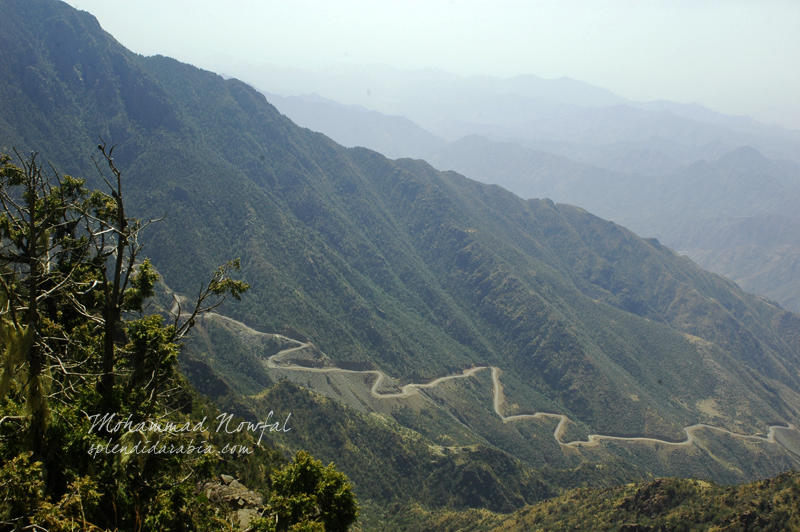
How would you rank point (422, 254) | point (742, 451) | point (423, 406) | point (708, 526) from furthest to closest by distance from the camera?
1. point (422, 254)
2. point (742, 451)
3. point (423, 406)
4. point (708, 526)

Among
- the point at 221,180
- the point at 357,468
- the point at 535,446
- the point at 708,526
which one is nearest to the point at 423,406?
the point at 535,446

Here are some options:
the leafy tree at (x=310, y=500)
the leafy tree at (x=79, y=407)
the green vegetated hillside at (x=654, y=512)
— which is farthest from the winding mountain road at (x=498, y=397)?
Answer: the leafy tree at (x=79, y=407)

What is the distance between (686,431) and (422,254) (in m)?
92.8

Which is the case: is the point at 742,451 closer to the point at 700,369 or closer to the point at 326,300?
the point at 700,369

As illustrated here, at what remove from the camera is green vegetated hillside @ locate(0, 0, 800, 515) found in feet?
236

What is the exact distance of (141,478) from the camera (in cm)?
1516

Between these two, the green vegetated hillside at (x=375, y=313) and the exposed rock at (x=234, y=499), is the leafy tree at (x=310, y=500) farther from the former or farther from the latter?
the green vegetated hillside at (x=375, y=313)

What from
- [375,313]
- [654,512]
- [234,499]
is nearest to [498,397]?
[375,313]

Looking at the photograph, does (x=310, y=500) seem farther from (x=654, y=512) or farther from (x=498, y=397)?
(x=498, y=397)

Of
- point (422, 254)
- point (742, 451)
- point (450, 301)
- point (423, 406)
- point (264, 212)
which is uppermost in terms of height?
point (264, 212)

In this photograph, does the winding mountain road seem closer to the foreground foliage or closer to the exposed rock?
the exposed rock

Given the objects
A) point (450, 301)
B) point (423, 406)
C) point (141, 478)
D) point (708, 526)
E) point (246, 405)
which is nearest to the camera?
point (141, 478)

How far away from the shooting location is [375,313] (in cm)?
12500

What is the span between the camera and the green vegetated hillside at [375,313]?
71938mm
